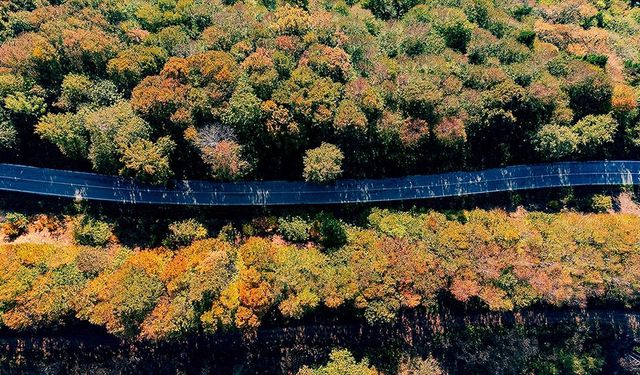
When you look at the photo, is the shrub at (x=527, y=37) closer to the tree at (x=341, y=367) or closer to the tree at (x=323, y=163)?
the tree at (x=323, y=163)

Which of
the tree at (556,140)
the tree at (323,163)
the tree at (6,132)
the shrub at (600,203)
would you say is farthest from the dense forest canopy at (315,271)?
the tree at (6,132)

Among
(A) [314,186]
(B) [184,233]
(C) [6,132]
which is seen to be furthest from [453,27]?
(C) [6,132]

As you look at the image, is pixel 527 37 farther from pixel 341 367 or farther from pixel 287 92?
pixel 341 367

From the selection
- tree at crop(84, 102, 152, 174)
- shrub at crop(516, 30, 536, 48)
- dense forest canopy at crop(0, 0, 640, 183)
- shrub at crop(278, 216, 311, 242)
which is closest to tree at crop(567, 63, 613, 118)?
dense forest canopy at crop(0, 0, 640, 183)

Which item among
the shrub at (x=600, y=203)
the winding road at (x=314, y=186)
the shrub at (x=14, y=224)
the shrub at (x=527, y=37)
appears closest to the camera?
the shrub at (x=14, y=224)

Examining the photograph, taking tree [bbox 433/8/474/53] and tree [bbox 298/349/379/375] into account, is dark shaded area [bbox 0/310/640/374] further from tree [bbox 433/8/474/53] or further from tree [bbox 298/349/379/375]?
tree [bbox 433/8/474/53]

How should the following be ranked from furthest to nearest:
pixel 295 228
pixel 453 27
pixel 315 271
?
pixel 453 27 → pixel 295 228 → pixel 315 271
